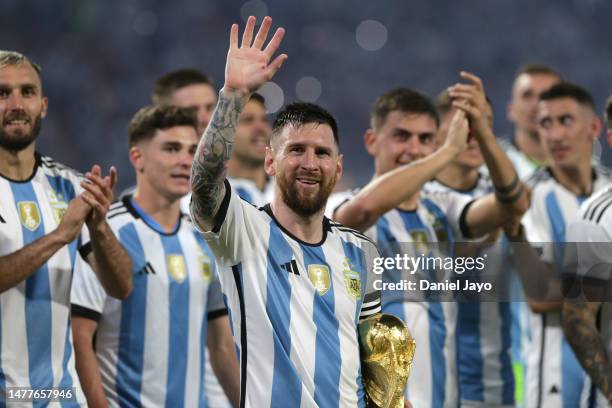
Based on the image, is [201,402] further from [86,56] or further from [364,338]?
[86,56]

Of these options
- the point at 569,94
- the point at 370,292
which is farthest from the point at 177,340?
the point at 569,94

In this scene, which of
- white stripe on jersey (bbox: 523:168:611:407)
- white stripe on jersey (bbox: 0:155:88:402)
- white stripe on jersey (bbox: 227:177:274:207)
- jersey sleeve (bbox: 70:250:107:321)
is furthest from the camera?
white stripe on jersey (bbox: 227:177:274:207)

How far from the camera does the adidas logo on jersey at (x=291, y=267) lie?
130 inches

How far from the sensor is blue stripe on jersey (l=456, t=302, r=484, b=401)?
5.23 m

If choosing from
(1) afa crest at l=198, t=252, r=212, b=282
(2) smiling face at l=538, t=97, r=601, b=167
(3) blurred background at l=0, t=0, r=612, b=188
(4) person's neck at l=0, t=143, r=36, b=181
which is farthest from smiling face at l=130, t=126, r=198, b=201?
(3) blurred background at l=0, t=0, r=612, b=188

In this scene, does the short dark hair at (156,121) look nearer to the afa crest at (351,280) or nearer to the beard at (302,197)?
the beard at (302,197)

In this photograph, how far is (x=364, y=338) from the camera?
340cm

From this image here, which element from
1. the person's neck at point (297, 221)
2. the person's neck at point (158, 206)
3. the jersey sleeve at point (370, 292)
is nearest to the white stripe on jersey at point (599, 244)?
the jersey sleeve at point (370, 292)

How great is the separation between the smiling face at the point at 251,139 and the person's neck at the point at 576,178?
67.6 inches

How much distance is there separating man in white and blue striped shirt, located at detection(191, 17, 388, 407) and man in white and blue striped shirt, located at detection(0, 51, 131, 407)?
764mm

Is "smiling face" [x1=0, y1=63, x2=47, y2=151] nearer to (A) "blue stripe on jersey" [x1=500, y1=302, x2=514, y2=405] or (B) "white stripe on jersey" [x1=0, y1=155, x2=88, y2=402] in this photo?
(B) "white stripe on jersey" [x1=0, y1=155, x2=88, y2=402]

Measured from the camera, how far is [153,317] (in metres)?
4.25

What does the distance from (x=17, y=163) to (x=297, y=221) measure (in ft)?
4.25

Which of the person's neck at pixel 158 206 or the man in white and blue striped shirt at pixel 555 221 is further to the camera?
the man in white and blue striped shirt at pixel 555 221
